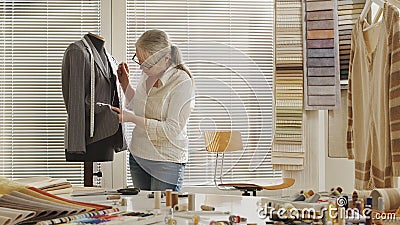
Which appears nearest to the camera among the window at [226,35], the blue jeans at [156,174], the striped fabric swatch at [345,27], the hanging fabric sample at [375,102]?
the hanging fabric sample at [375,102]

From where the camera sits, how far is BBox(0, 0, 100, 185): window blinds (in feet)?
14.1

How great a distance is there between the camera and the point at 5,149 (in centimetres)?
429

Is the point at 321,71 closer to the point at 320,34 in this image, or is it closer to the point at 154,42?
the point at 320,34

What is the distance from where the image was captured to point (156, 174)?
2.98 meters

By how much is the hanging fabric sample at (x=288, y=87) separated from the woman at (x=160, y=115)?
3.31 feet

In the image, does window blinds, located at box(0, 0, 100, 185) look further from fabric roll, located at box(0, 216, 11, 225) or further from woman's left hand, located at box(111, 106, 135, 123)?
fabric roll, located at box(0, 216, 11, 225)

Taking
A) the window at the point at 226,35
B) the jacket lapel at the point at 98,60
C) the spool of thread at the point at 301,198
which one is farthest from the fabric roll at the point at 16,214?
the window at the point at 226,35

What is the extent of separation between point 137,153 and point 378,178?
44.1 inches

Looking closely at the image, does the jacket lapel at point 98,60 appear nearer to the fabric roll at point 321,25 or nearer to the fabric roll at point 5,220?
the fabric roll at point 321,25

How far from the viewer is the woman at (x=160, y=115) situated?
8.97 ft

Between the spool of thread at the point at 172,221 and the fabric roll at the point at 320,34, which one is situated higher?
the fabric roll at the point at 320,34

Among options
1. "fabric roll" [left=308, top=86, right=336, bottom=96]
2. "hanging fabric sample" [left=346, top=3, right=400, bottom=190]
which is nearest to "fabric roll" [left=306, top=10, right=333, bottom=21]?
"fabric roll" [left=308, top=86, right=336, bottom=96]

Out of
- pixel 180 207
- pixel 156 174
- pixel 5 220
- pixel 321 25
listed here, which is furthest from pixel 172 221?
pixel 321 25

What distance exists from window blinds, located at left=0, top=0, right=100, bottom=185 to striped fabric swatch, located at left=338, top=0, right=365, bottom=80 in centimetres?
154
